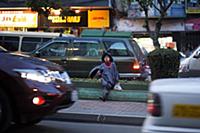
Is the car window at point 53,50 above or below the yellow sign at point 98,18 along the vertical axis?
below

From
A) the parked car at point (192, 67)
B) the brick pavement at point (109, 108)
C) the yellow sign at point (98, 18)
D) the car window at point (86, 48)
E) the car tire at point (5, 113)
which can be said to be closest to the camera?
the car tire at point (5, 113)

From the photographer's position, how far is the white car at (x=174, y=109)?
518 centimetres

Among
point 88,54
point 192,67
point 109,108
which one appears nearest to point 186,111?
point 109,108

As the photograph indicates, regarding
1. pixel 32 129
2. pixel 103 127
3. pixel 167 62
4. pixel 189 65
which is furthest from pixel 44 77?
pixel 189 65

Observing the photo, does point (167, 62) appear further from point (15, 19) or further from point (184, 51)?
point (15, 19)

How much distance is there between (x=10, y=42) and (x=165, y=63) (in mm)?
8025

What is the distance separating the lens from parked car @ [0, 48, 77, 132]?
25.8 feet

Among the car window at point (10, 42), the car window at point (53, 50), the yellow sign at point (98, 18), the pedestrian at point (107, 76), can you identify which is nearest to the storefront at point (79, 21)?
the yellow sign at point (98, 18)

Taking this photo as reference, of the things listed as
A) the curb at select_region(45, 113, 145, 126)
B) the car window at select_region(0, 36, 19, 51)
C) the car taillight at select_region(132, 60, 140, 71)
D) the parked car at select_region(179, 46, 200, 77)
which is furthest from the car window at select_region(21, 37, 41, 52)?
the curb at select_region(45, 113, 145, 126)

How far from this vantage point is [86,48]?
16297mm

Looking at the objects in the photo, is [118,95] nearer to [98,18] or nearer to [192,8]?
[192,8]

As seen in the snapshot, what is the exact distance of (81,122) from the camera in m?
10.3

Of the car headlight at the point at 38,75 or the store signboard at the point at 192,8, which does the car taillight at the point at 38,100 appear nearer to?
the car headlight at the point at 38,75

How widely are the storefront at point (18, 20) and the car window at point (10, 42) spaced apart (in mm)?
7266
